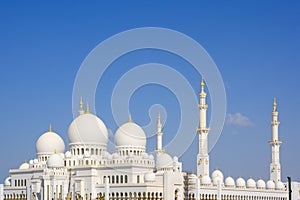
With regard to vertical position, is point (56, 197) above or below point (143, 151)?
below

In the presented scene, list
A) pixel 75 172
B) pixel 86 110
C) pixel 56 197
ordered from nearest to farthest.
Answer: pixel 56 197, pixel 75 172, pixel 86 110

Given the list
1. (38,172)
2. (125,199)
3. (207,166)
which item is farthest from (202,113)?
(38,172)

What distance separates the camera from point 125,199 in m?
52.0

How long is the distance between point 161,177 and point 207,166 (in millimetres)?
7083

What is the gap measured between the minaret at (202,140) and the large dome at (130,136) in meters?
5.66

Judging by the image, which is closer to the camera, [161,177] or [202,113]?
[161,177]

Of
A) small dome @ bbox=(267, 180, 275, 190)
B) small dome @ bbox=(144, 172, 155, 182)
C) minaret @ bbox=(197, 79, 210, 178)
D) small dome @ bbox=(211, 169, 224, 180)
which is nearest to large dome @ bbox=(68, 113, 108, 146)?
small dome @ bbox=(144, 172, 155, 182)

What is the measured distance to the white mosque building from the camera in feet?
173

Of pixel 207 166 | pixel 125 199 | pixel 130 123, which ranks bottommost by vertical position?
pixel 125 199

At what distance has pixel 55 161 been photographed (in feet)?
176

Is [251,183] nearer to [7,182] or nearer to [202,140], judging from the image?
[202,140]

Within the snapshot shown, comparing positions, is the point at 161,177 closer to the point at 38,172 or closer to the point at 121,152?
the point at 121,152

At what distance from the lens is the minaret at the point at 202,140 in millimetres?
58406

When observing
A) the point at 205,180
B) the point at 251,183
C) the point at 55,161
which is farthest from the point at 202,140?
the point at 55,161
